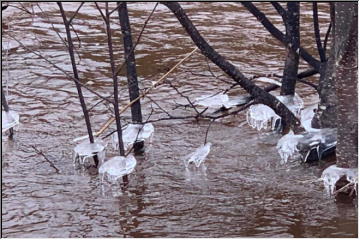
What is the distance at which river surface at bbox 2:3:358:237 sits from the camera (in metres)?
4.07

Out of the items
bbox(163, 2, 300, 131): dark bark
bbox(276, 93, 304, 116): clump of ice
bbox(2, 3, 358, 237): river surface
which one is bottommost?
bbox(2, 3, 358, 237): river surface

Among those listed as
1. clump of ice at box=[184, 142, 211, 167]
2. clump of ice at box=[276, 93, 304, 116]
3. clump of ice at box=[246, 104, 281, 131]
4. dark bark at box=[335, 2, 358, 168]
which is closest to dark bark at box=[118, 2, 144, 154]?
clump of ice at box=[184, 142, 211, 167]

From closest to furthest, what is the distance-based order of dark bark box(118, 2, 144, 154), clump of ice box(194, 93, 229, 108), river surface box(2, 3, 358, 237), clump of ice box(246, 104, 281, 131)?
river surface box(2, 3, 358, 237), dark bark box(118, 2, 144, 154), clump of ice box(246, 104, 281, 131), clump of ice box(194, 93, 229, 108)

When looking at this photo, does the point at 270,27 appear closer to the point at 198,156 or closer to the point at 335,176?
the point at 198,156

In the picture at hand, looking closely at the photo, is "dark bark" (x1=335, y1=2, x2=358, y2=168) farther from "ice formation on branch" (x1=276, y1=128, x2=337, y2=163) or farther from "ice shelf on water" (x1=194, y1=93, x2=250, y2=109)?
"ice shelf on water" (x1=194, y1=93, x2=250, y2=109)

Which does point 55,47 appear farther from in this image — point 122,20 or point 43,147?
point 122,20

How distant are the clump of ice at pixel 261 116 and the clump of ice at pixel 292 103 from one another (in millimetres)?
111

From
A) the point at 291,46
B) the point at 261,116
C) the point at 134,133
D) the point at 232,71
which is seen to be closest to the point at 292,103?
the point at 261,116

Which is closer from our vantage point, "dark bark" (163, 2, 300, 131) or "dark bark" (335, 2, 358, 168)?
"dark bark" (335, 2, 358, 168)

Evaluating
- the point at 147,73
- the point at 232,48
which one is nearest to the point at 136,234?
the point at 147,73

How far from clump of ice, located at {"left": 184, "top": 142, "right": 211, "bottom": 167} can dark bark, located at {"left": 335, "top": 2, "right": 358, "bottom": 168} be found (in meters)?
0.95

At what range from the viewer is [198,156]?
4.87 metres

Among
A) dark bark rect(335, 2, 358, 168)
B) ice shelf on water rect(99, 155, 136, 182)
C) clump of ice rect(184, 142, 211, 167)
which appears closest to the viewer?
dark bark rect(335, 2, 358, 168)

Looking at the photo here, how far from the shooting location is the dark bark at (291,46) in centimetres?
518
